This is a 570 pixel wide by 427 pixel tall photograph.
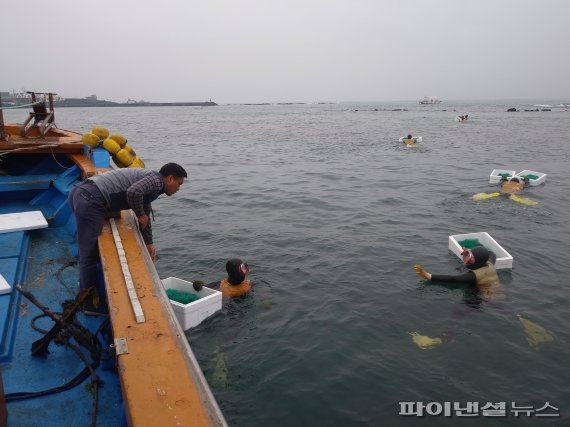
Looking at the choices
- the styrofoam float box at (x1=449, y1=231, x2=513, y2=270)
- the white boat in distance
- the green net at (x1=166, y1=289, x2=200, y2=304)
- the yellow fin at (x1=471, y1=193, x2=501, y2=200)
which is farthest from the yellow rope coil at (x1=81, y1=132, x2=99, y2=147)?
the white boat in distance

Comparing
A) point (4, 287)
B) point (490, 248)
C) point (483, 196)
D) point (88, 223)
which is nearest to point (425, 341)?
point (490, 248)

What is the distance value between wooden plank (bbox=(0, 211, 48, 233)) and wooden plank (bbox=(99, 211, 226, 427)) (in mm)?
3467

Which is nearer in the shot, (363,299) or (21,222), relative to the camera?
(21,222)

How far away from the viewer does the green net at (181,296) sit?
21.5 feet

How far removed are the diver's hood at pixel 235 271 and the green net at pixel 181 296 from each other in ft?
2.62

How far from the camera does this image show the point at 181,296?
660 cm

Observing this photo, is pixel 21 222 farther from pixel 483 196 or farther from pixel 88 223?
pixel 483 196

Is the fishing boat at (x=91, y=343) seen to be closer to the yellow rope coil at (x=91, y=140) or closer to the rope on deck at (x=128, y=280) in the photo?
the rope on deck at (x=128, y=280)

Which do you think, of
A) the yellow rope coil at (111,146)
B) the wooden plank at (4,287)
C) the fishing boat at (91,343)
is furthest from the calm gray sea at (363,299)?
the yellow rope coil at (111,146)

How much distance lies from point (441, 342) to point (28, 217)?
24.9 ft

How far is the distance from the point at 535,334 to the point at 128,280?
664 centimetres

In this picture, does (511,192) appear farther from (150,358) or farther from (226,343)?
(150,358)

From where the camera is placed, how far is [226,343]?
655 cm

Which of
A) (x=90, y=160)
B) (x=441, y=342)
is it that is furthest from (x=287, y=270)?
(x=90, y=160)
